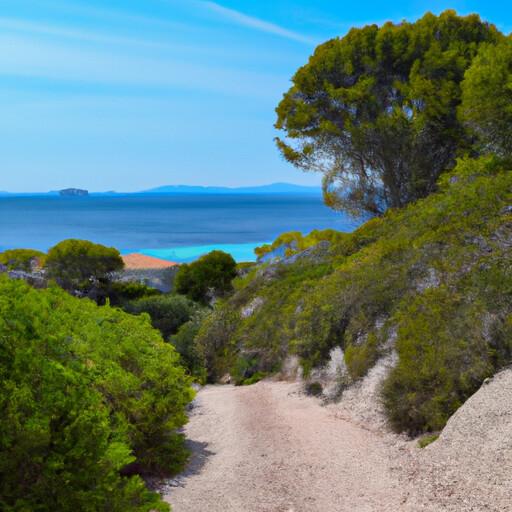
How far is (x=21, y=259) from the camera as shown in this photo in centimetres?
4222

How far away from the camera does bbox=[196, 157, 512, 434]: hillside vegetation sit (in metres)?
9.22

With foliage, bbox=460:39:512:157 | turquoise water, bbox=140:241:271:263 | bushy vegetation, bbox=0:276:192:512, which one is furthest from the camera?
turquoise water, bbox=140:241:271:263

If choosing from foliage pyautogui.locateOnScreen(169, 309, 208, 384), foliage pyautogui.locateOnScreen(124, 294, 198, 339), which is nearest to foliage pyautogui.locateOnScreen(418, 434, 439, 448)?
foliage pyautogui.locateOnScreen(169, 309, 208, 384)

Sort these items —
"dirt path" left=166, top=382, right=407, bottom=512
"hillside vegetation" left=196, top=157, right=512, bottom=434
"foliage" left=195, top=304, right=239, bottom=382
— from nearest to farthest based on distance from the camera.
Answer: "dirt path" left=166, top=382, right=407, bottom=512 < "hillside vegetation" left=196, top=157, right=512, bottom=434 < "foliage" left=195, top=304, right=239, bottom=382

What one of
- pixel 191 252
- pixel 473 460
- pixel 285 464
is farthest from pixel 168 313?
pixel 191 252

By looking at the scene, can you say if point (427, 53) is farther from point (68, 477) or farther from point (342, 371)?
point (68, 477)

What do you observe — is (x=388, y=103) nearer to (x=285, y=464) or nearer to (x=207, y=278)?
(x=207, y=278)

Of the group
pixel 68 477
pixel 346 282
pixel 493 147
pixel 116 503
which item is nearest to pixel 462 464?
pixel 116 503

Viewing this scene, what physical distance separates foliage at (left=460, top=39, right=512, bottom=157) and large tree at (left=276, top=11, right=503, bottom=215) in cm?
375

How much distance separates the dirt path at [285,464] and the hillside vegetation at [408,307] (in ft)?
3.51

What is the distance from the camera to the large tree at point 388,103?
895 inches

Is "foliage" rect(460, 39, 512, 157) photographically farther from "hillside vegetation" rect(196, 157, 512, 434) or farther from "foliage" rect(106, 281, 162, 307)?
"foliage" rect(106, 281, 162, 307)

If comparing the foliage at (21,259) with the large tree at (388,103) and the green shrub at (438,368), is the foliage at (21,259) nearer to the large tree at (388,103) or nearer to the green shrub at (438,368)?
the large tree at (388,103)

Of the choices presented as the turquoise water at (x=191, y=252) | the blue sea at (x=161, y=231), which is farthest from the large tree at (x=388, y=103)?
the turquoise water at (x=191, y=252)
